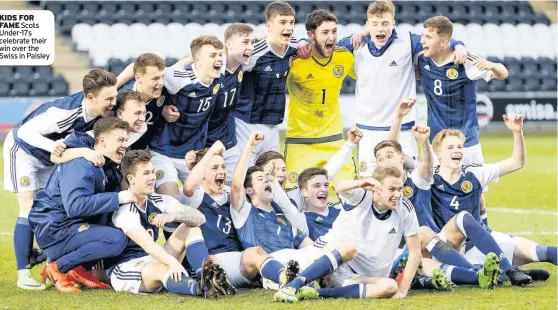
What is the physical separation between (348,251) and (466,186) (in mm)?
1516

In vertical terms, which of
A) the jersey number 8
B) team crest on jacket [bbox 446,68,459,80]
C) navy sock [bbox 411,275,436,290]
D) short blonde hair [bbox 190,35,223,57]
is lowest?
navy sock [bbox 411,275,436,290]

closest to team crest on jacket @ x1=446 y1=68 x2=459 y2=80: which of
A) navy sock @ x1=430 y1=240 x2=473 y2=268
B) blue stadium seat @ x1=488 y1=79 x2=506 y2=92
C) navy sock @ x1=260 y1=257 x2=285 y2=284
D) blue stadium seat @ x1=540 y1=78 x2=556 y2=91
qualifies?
navy sock @ x1=430 y1=240 x2=473 y2=268

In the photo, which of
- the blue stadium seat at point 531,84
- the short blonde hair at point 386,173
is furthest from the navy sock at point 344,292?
the blue stadium seat at point 531,84

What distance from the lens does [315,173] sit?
7.84 metres

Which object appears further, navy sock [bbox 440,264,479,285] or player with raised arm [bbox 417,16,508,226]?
player with raised arm [bbox 417,16,508,226]

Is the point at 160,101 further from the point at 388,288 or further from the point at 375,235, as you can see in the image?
the point at 388,288

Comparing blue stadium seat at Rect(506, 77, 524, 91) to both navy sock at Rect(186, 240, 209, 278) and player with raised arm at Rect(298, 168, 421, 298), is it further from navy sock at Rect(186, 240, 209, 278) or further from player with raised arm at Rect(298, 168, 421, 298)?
navy sock at Rect(186, 240, 209, 278)

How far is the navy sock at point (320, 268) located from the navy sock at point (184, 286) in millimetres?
639

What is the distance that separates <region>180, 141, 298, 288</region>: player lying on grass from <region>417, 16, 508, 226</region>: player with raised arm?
224cm

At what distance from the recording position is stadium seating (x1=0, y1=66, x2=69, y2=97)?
841 inches

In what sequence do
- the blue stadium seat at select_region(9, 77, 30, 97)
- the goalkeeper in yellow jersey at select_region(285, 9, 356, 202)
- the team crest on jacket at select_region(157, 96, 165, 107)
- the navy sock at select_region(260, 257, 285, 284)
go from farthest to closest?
the blue stadium seat at select_region(9, 77, 30, 97), the goalkeeper in yellow jersey at select_region(285, 9, 356, 202), the team crest on jacket at select_region(157, 96, 165, 107), the navy sock at select_region(260, 257, 285, 284)

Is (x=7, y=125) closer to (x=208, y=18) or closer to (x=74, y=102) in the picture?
(x=208, y=18)

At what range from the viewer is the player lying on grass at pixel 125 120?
705 centimetres

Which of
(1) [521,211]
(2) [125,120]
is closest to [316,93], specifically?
(2) [125,120]
